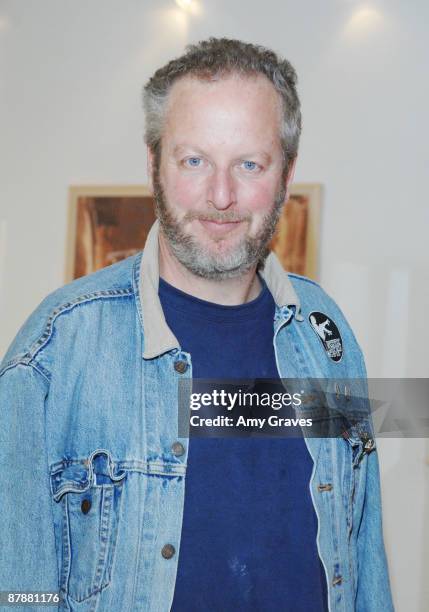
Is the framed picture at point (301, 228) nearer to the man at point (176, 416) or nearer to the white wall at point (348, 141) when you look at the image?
the white wall at point (348, 141)

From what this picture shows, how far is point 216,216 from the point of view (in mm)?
1456

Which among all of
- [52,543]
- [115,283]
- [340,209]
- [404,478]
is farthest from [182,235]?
[404,478]

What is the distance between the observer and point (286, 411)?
5.00ft

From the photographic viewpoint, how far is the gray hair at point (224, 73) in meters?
1.47

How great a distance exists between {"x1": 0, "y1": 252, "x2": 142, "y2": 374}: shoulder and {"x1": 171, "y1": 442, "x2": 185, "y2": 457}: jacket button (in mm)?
280

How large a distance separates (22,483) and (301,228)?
2.02 metres

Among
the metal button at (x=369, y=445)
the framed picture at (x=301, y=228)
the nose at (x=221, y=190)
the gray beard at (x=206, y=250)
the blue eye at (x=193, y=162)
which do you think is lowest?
the metal button at (x=369, y=445)

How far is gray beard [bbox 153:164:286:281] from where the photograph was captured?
1469mm

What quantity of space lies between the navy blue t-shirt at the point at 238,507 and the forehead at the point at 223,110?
1.00 ft

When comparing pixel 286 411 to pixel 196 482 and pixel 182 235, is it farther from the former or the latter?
pixel 182 235

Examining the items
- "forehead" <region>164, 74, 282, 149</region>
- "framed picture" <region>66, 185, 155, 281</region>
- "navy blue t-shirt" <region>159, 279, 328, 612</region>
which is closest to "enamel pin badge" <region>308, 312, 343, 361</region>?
"navy blue t-shirt" <region>159, 279, 328, 612</region>

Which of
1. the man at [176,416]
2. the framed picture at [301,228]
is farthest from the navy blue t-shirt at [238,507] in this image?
the framed picture at [301,228]

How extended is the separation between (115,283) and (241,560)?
548mm

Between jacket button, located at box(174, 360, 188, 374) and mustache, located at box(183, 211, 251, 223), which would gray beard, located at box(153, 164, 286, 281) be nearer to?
mustache, located at box(183, 211, 251, 223)
